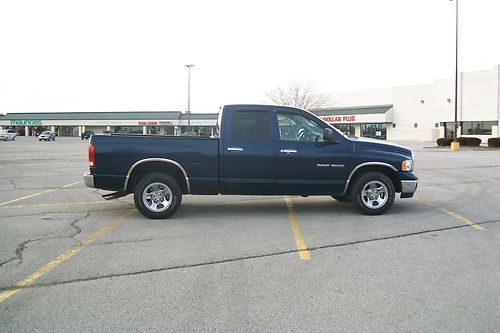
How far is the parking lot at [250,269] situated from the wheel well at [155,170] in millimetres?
645

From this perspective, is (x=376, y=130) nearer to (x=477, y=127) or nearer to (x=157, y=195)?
(x=477, y=127)

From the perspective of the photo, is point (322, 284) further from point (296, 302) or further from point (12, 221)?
point (12, 221)

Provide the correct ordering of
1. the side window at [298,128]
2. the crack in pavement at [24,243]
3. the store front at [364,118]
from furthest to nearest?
the store front at [364,118], the side window at [298,128], the crack in pavement at [24,243]

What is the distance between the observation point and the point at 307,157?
762 centimetres

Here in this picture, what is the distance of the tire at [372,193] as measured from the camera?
7.77m

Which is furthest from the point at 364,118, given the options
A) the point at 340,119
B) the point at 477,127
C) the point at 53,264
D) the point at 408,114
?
the point at 53,264

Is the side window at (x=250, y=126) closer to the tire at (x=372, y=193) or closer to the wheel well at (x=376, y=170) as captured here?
the wheel well at (x=376, y=170)

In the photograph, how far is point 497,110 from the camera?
50469 millimetres

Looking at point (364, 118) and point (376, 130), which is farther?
point (376, 130)

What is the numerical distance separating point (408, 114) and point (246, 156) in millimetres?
59874

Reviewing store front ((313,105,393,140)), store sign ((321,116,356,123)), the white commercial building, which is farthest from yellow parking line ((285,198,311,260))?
store sign ((321,116,356,123))

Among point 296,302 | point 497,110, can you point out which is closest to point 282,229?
point 296,302

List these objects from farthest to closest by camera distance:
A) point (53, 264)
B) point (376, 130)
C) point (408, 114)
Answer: point (376, 130) < point (408, 114) < point (53, 264)

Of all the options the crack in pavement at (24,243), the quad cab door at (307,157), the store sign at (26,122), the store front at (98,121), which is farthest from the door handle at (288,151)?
the store sign at (26,122)
